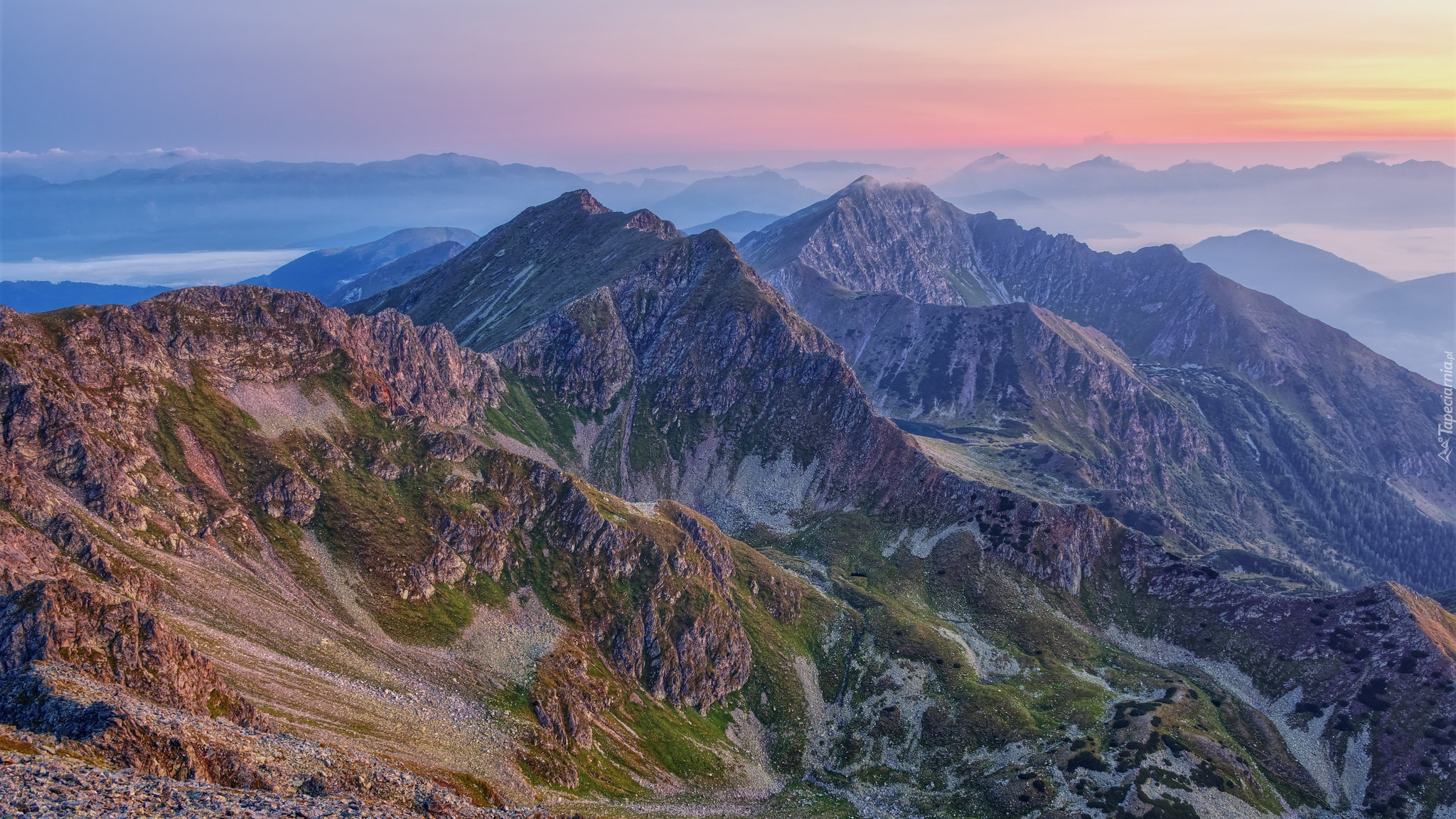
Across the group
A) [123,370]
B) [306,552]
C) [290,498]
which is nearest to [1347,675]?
[306,552]

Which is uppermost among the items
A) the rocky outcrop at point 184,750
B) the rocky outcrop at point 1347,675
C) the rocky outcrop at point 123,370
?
the rocky outcrop at point 123,370

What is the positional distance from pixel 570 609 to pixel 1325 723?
165092mm

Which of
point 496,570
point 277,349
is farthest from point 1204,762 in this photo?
point 277,349

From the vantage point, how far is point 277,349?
18162 cm

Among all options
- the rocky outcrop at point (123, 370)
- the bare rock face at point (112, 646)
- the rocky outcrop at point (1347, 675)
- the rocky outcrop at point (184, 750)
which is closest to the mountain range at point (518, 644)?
the bare rock face at point (112, 646)

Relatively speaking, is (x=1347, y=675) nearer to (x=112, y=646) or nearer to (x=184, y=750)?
(x=184, y=750)

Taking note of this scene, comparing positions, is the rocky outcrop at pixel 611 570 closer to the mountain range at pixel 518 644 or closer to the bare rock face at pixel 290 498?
the mountain range at pixel 518 644

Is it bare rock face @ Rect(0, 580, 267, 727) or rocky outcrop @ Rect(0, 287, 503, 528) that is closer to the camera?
bare rock face @ Rect(0, 580, 267, 727)

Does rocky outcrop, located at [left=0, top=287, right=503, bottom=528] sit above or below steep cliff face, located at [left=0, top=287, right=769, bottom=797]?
above

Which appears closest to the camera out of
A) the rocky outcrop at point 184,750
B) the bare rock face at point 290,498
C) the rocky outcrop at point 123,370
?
the rocky outcrop at point 184,750

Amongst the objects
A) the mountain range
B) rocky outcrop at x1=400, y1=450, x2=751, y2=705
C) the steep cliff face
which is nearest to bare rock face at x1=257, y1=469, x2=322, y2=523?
the steep cliff face

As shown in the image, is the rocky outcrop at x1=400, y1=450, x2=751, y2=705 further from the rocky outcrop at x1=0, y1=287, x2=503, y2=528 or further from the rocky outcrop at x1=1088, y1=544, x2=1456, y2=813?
the rocky outcrop at x1=1088, y1=544, x2=1456, y2=813

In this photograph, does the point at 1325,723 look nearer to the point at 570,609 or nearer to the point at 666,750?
the point at 666,750

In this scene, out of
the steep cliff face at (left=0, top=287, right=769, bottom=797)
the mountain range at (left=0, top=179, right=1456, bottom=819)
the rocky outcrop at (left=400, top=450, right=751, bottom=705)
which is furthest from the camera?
the rocky outcrop at (left=400, top=450, right=751, bottom=705)
